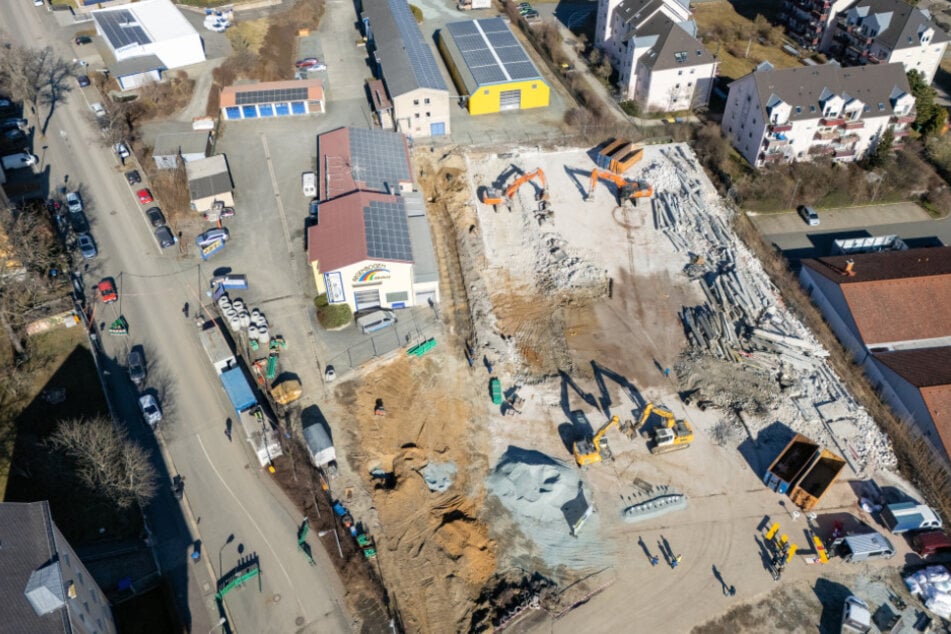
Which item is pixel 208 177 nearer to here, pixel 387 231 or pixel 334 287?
pixel 334 287

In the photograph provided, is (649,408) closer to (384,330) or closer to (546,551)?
(546,551)

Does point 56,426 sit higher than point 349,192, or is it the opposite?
point 349,192

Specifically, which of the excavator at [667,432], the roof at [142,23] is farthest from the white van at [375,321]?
the roof at [142,23]

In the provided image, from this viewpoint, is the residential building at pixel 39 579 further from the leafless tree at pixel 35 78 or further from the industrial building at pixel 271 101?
the leafless tree at pixel 35 78

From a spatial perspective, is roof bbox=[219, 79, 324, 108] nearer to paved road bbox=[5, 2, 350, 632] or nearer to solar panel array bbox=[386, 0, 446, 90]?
solar panel array bbox=[386, 0, 446, 90]

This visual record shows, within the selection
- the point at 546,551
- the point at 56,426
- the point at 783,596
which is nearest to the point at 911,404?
the point at 783,596

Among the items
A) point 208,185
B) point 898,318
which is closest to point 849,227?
point 898,318
